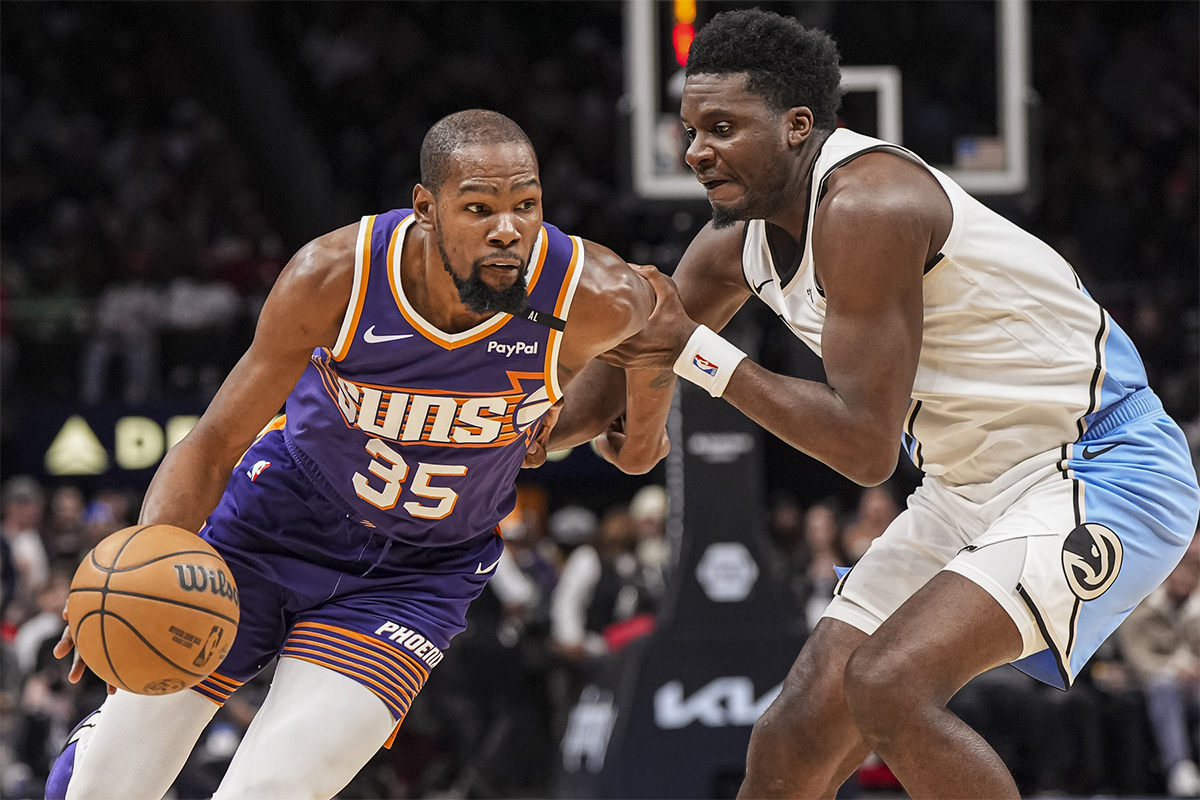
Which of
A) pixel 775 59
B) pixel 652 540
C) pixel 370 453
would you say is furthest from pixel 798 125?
pixel 652 540

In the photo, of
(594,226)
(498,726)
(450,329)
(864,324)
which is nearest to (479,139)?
(450,329)

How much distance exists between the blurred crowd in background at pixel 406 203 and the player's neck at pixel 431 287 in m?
3.12

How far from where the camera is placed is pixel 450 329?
12.0 feet

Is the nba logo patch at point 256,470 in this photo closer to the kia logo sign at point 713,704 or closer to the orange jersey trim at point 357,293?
the orange jersey trim at point 357,293

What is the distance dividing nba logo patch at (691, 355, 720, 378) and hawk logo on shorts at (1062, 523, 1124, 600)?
954 mm

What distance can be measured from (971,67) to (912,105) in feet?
1.41

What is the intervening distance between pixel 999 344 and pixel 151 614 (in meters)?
2.18

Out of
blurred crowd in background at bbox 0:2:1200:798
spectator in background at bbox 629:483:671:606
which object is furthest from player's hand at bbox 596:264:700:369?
spectator in background at bbox 629:483:671:606

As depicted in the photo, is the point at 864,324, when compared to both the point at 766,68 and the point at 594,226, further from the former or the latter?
the point at 594,226

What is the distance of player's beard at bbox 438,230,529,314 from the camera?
355 centimetres

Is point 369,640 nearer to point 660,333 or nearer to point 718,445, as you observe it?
point 660,333

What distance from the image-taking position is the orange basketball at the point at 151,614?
3.34 meters

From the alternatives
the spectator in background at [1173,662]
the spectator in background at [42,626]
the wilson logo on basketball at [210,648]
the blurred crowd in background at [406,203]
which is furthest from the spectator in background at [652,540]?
the wilson logo on basketball at [210,648]

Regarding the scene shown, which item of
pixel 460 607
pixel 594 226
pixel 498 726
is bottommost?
pixel 498 726
